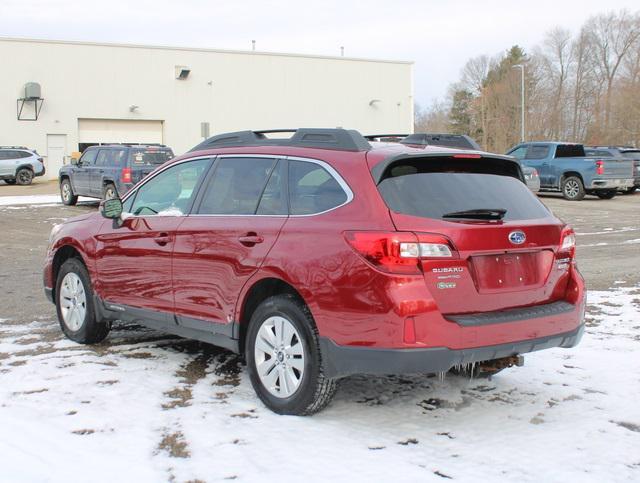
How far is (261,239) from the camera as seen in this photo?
4.91 metres

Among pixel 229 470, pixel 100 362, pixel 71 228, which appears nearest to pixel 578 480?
pixel 229 470

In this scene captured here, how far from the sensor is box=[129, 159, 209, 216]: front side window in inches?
228

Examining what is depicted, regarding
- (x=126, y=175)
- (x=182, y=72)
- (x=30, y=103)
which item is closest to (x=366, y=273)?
(x=126, y=175)

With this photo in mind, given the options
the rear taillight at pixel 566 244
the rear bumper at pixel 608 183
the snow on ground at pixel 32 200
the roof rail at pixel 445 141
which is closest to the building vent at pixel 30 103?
the snow on ground at pixel 32 200

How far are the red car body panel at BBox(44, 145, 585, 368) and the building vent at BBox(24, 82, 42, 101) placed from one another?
39357mm

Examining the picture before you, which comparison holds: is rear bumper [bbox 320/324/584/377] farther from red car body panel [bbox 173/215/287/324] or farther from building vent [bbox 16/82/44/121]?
building vent [bbox 16/82/44/121]

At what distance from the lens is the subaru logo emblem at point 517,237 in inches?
180

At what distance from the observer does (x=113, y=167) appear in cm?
2062

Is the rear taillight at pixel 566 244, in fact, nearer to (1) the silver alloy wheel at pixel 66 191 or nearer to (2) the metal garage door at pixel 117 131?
(1) the silver alloy wheel at pixel 66 191

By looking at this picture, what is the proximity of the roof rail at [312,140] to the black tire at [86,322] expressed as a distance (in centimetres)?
175

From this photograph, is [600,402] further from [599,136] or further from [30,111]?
[599,136]

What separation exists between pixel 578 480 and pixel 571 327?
1.28 m

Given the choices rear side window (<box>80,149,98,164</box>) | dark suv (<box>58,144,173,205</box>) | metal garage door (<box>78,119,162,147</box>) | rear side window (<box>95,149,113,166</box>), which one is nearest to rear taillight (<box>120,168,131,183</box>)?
dark suv (<box>58,144,173,205</box>)

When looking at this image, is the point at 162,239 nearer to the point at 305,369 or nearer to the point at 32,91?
the point at 305,369
